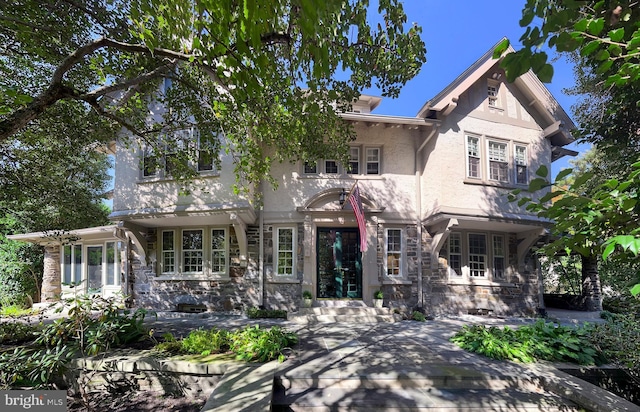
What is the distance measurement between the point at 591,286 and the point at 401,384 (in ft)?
37.8

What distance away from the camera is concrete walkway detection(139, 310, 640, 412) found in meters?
3.78

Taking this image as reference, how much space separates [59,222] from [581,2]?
10100 mm

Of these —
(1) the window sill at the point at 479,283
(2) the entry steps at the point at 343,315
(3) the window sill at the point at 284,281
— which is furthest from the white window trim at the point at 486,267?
(3) the window sill at the point at 284,281

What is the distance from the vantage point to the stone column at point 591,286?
37.0 feet

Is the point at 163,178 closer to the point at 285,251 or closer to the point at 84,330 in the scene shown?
the point at 285,251

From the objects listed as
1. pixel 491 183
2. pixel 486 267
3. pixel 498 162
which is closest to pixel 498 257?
pixel 486 267

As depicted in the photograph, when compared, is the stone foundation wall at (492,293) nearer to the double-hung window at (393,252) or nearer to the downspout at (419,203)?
the downspout at (419,203)

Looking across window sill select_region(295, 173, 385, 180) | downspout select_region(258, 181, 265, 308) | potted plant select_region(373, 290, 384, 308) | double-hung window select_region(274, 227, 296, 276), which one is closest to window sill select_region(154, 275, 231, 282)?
downspout select_region(258, 181, 265, 308)

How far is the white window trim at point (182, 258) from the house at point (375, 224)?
0.04 meters

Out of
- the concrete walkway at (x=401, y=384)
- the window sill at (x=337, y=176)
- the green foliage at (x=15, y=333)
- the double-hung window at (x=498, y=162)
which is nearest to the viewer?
the concrete walkway at (x=401, y=384)

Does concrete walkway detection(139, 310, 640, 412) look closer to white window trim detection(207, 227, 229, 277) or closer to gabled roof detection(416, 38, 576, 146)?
white window trim detection(207, 227, 229, 277)

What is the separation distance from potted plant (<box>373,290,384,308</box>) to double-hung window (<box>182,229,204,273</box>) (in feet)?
18.3

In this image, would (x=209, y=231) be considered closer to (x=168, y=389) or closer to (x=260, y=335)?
(x=260, y=335)

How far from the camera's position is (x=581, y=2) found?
141cm
